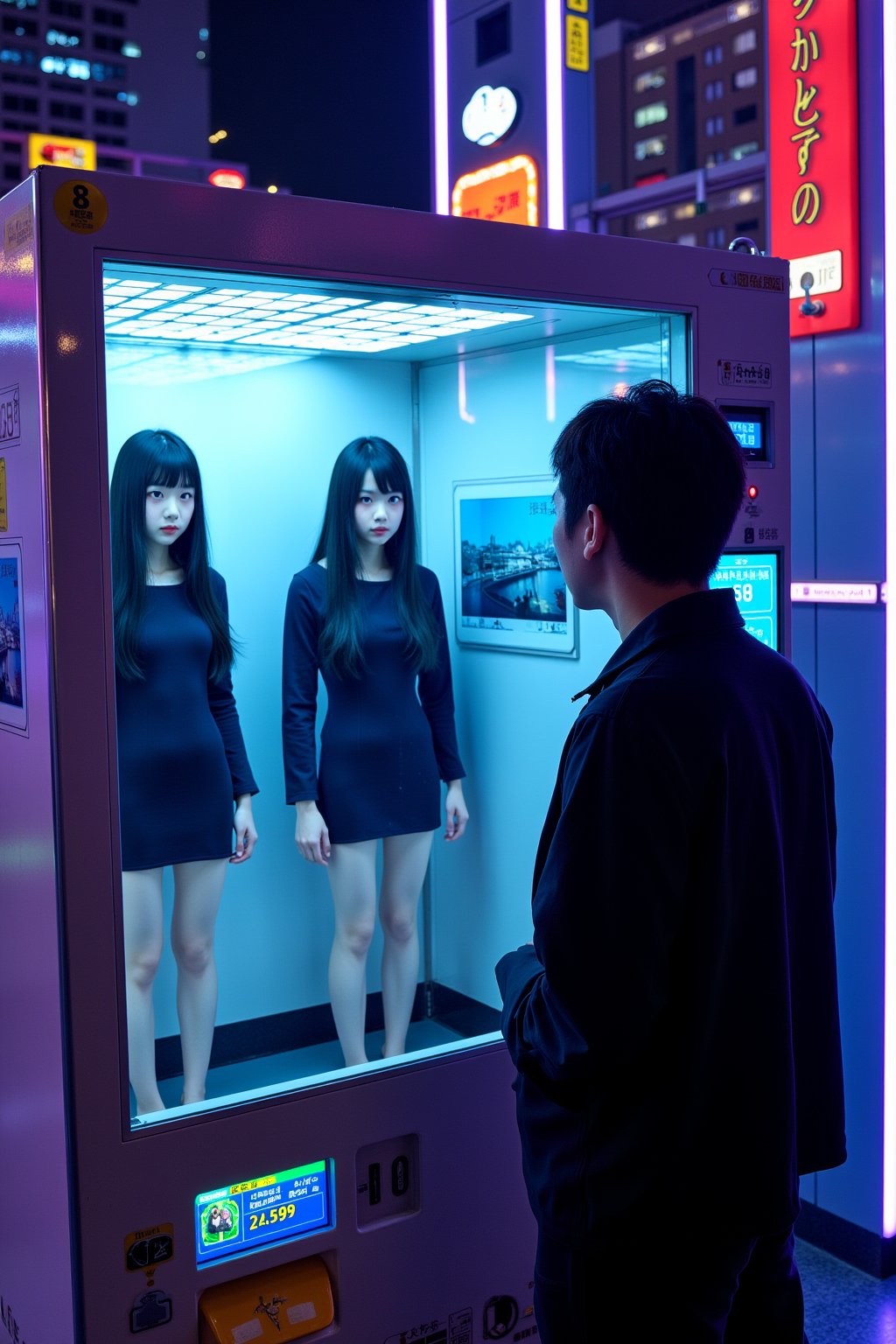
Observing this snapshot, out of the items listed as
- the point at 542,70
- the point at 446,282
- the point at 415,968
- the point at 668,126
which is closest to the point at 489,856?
the point at 415,968

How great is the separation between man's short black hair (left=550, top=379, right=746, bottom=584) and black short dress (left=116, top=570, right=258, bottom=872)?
42.0 inches

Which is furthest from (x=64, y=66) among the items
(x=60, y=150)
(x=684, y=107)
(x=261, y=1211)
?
(x=261, y=1211)

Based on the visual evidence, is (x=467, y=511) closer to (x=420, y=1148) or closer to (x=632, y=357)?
(x=632, y=357)

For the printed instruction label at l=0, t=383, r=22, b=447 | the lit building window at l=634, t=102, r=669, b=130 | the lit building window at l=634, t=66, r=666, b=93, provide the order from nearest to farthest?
the printed instruction label at l=0, t=383, r=22, b=447
the lit building window at l=634, t=66, r=666, b=93
the lit building window at l=634, t=102, r=669, b=130

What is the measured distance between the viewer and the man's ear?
133cm

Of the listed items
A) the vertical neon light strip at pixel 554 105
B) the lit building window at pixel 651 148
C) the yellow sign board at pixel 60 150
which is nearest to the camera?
the vertical neon light strip at pixel 554 105

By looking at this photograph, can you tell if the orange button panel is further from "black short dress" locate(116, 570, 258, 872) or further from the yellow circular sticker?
the yellow circular sticker

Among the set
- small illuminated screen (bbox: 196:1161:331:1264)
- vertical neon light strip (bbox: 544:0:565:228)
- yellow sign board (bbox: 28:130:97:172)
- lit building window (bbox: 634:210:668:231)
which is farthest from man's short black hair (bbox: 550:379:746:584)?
lit building window (bbox: 634:210:668:231)

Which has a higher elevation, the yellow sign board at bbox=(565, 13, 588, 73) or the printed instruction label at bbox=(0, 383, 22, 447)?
the yellow sign board at bbox=(565, 13, 588, 73)

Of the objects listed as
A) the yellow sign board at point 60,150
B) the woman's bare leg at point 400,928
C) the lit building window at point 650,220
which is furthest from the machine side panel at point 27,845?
the lit building window at point 650,220

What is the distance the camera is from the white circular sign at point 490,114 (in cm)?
515

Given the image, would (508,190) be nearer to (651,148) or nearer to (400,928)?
(400,928)

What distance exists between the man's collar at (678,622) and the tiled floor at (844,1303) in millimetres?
1736

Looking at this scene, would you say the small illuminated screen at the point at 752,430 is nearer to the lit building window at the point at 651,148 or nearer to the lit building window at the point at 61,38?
the lit building window at the point at 651,148
